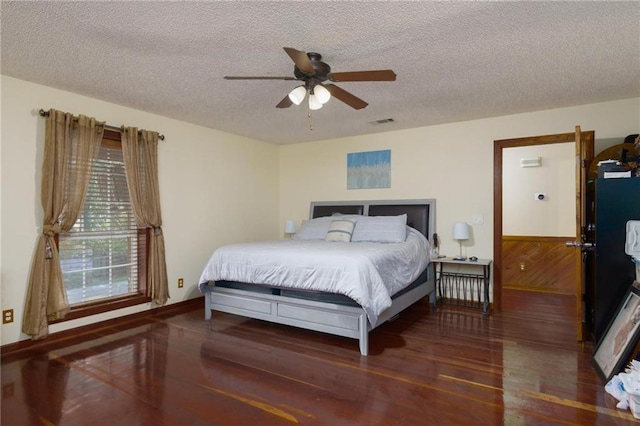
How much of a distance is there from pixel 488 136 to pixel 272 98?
2.79m

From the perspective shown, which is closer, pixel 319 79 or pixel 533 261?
pixel 319 79

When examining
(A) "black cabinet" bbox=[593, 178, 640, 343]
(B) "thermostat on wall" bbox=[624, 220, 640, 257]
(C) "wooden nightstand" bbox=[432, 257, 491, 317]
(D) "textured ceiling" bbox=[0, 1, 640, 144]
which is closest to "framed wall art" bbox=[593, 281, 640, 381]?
(A) "black cabinet" bbox=[593, 178, 640, 343]

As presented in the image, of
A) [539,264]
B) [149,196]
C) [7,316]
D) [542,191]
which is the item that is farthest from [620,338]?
[7,316]

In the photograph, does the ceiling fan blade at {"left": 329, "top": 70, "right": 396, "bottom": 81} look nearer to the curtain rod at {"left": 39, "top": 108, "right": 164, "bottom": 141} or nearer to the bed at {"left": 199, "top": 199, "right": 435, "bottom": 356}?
the bed at {"left": 199, "top": 199, "right": 435, "bottom": 356}

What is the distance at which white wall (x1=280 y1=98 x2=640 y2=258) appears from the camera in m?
3.87

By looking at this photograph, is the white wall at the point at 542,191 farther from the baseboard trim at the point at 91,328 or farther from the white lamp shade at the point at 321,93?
the baseboard trim at the point at 91,328

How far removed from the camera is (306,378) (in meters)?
2.52

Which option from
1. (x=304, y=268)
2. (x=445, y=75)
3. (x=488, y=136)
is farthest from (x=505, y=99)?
(x=304, y=268)

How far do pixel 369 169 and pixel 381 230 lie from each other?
1322 millimetres

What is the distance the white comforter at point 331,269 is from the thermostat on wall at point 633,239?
179 centimetres

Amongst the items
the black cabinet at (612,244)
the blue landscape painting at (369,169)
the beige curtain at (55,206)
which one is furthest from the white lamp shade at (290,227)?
the black cabinet at (612,244)

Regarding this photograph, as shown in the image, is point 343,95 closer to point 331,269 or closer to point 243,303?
point 331,269

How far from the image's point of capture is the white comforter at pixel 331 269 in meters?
2.93

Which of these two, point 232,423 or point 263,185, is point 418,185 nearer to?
point 263,185
